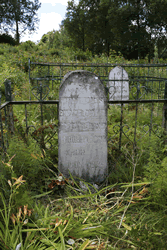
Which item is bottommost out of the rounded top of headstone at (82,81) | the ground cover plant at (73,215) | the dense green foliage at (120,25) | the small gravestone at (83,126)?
the ground cover plant at (73,215)

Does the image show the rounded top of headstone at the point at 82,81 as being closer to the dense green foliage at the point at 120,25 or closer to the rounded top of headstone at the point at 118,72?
the rounded top of headstone at the point at 118,72

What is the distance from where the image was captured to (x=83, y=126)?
9.03 feet

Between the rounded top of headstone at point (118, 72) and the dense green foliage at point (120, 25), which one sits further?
the dense green foliage at point (120, 25)

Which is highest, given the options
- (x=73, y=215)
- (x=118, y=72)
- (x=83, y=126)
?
(x=118, y=72)

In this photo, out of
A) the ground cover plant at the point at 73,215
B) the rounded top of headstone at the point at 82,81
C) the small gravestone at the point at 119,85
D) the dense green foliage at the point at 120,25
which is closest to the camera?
the ground cover plant at the point at 73,215

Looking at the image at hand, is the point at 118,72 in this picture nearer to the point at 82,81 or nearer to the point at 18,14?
the point at 82,81

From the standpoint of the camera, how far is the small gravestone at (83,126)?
8.73 ft

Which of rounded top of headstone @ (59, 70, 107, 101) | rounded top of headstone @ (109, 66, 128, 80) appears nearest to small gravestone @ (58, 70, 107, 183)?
rounded top of headstone @ (59, 70, 107, 101)

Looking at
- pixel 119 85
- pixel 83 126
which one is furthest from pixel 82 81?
pixel 119 85

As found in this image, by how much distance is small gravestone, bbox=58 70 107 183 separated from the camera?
266 centimetres

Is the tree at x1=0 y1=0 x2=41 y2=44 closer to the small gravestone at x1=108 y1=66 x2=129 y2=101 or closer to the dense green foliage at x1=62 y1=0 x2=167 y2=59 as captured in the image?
the dense green foliage at x1=62 y1=0 x2=167 y2=59

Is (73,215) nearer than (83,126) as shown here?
Yes

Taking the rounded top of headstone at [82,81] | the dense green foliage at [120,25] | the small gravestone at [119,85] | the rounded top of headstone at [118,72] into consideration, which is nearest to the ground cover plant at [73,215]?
the rounded top of headstone at [82,81]

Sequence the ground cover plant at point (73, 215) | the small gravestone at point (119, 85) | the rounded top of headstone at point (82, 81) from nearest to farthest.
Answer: the ground cover plant at point (73, 215)
the rounded top of headstone at point (82, 81)
the small gravestone at point (119, 85)
